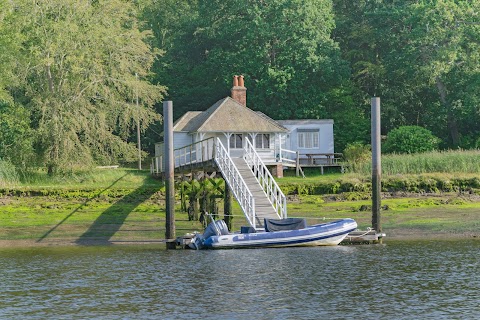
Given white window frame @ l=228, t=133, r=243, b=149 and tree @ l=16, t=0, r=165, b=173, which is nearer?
tree @ l=16, t=0, r=165, b=173

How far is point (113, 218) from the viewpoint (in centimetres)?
4647

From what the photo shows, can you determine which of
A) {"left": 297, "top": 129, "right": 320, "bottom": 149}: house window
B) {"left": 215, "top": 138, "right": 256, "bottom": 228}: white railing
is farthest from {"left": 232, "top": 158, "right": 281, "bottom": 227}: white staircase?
{"left": 297, "top": 129, "right": 320, "bottom": 149}: house window

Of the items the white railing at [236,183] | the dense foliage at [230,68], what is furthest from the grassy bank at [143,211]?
the dense foliage at [230,68]

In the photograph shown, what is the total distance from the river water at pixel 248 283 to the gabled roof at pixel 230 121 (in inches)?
825

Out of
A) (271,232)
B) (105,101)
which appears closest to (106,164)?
(105,101)

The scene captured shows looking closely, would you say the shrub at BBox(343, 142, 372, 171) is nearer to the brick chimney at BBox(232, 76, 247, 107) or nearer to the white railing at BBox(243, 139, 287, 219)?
the brick chimney at BBox(232, 76, 247, 107)

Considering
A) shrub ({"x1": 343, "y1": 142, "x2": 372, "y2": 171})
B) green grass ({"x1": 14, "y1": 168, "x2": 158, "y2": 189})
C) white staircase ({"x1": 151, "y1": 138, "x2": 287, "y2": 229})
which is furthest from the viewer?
shrub ({"x1": 343, "y1": 142, "x2": 372, "y2": 171})

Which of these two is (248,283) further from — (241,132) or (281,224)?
(241,132)

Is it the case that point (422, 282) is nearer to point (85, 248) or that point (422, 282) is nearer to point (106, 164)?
point (85, 248)

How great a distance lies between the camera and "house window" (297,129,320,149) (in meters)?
A: 67.9

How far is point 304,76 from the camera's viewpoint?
7319 cm

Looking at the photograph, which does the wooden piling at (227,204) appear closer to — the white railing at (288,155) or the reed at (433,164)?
the reed at (433,164)

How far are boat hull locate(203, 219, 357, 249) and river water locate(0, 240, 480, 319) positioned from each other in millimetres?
440

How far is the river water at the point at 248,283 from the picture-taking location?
25141 mm
